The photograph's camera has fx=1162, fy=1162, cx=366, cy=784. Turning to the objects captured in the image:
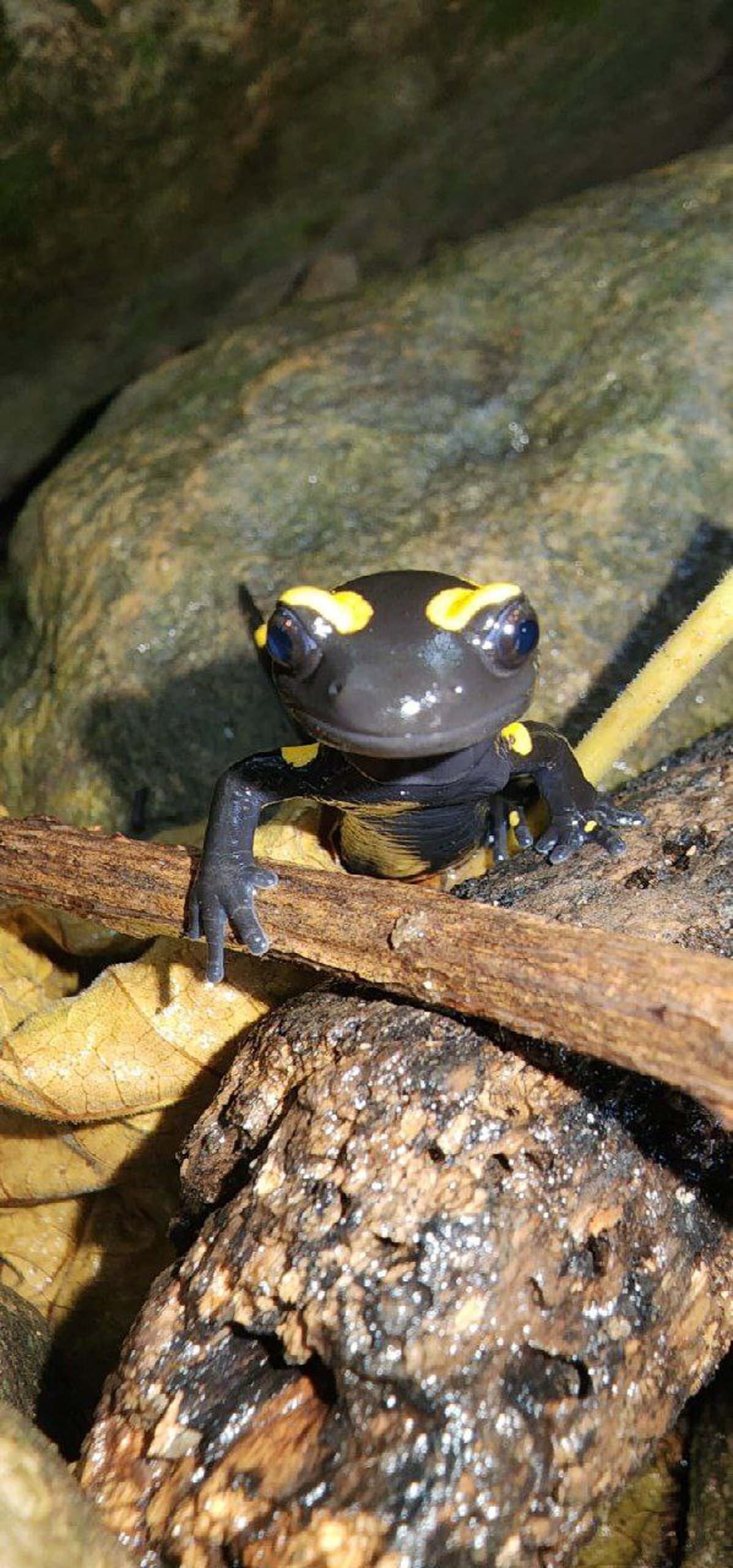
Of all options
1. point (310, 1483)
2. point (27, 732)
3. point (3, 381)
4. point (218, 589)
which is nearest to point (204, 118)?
point (3, 381)

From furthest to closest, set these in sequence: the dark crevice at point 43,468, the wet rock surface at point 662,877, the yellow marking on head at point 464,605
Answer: the dark crevice at point 43,468 < the yellow marking on head at point 464,605 < the wet rock surface at point 662,877

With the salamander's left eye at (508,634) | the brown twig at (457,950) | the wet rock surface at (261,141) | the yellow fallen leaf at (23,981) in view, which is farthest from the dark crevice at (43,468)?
the salamander's left eye at (508,634)

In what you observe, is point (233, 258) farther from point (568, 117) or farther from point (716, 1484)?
point (716, 1484)

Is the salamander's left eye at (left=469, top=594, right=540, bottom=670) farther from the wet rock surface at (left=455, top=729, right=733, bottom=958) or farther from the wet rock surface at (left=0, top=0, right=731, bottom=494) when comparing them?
the wet rock surface at (left=0, top=0, right=731, bottom=494)

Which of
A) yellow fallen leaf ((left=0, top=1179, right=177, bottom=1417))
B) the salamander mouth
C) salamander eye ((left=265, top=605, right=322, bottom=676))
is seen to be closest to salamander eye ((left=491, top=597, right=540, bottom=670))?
the salamander mouth

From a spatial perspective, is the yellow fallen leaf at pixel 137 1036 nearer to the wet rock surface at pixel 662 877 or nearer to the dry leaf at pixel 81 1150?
the dry leaf at pixel 81 1150
